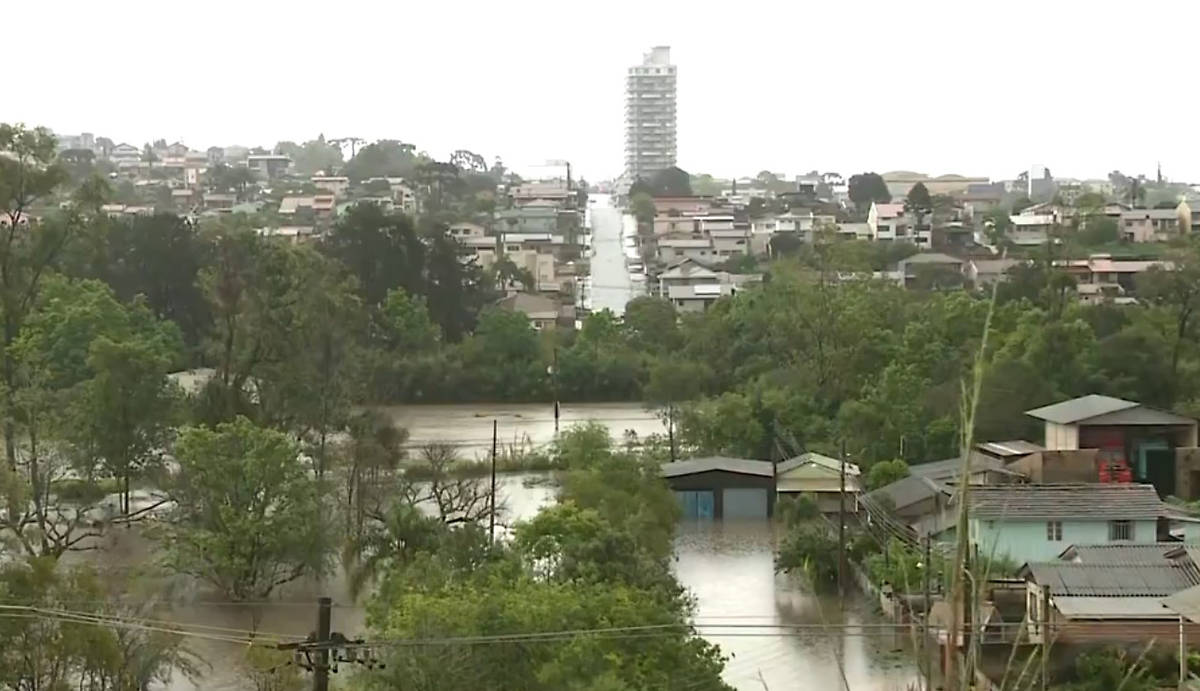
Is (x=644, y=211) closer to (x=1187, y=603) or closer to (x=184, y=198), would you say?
(x=184, y=198)

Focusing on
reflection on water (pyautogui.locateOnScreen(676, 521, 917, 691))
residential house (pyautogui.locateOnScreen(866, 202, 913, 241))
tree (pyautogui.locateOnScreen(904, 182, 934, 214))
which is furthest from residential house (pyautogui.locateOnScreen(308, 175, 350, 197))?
reflection on water (pyautogui.locateOnScreen(676, 521, 917, 691))

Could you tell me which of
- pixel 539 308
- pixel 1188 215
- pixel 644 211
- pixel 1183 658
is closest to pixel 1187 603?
pixel 1183 658

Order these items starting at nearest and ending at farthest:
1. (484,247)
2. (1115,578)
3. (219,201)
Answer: (1115,578), (484,247), (219,201)

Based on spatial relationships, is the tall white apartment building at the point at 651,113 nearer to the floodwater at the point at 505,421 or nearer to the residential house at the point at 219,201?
the residential house at the point at 219,201

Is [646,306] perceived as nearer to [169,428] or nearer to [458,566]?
[169,428]

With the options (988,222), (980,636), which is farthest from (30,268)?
(988,222)
